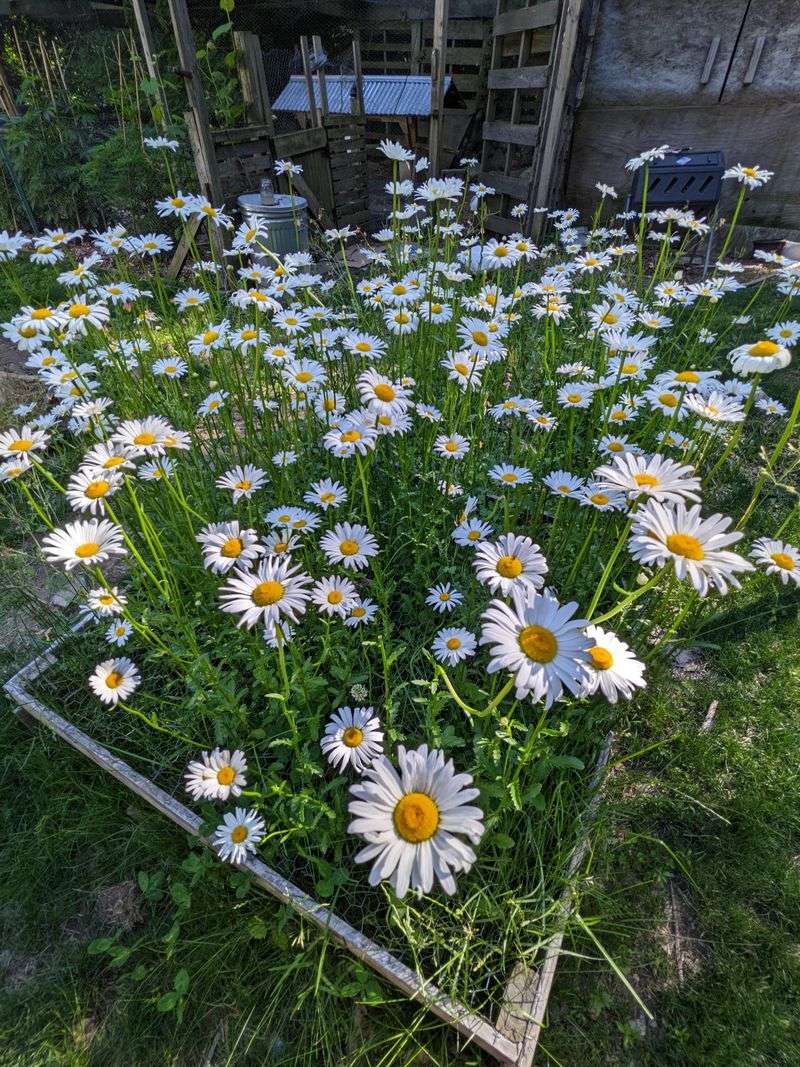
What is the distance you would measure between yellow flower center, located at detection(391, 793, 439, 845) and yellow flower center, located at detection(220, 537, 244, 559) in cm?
71

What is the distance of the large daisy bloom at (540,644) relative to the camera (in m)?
1.02

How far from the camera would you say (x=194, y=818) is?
1.62 meters

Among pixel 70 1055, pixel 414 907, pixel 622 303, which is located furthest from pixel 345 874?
pixel 622 303

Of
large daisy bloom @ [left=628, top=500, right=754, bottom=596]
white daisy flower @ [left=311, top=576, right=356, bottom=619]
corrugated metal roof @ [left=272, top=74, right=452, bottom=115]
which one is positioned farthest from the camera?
corrugated metal roof @ [left=272, top=74, right=452, bottom=115]

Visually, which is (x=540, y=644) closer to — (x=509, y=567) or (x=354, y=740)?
(x=509, y=567)

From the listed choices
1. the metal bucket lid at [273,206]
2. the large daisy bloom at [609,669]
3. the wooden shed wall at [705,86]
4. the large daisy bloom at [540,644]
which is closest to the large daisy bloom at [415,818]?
the large daisy bloom at [540,644]

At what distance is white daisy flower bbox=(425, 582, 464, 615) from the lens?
6.08 ft

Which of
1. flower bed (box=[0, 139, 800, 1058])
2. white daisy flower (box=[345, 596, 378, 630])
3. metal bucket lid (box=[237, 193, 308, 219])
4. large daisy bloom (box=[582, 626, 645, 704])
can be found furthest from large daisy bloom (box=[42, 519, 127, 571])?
metal bucket lid (box=[237, 193, 308, 219])

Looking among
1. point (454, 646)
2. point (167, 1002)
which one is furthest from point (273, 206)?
point (167, 1002)

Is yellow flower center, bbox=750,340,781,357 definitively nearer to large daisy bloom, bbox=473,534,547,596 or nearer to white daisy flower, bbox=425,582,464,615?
large daisy bloom, bbox=473,534,547,596

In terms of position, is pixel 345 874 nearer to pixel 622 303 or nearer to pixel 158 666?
pixel 158 666

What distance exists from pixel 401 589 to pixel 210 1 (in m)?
9.22

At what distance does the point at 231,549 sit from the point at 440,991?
1.13 meters

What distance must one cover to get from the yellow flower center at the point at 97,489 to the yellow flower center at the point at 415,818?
3.22 ft
